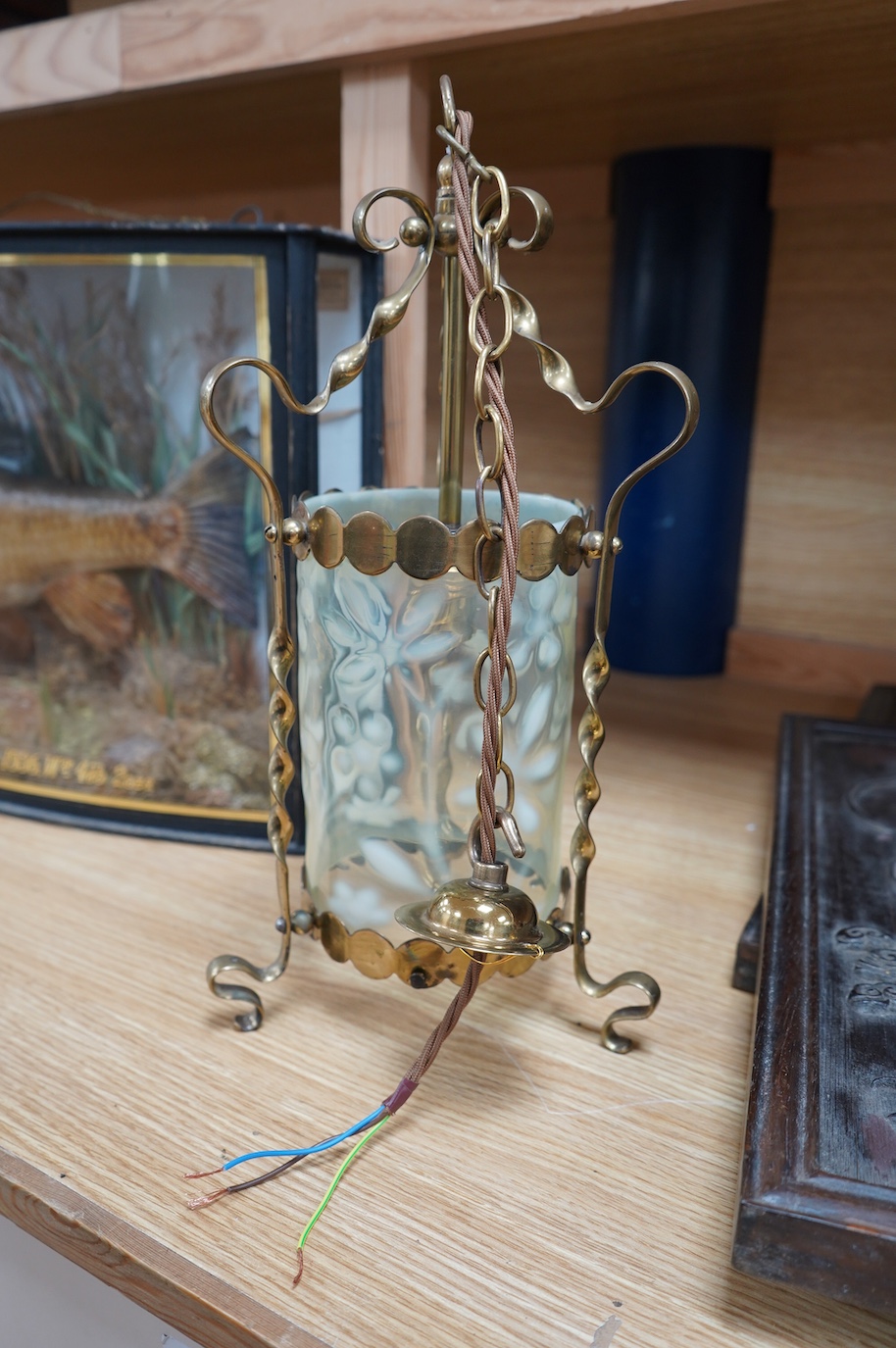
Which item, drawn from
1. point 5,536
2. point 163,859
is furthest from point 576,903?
point 5,536

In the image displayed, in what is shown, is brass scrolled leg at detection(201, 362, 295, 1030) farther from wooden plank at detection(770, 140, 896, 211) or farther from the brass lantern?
wooden plank at detection(770, 140, 896, 211)

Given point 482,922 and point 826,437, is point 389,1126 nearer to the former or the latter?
point 482,922

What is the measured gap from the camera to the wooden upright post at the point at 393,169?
0.60 metres

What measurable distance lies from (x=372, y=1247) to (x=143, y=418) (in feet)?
1.39

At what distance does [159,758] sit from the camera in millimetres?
629

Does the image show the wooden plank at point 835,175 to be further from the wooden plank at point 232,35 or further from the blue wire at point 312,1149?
the blue wire at point 312,1149

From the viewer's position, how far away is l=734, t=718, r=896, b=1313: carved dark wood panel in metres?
0.31

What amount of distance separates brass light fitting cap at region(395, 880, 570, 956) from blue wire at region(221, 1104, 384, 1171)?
8 cm

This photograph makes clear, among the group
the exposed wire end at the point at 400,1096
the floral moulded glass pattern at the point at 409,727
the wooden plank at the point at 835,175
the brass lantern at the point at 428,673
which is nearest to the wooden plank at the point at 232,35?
the brass lantern at the point at 428,673

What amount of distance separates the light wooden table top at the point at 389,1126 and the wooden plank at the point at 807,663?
1.30 ft

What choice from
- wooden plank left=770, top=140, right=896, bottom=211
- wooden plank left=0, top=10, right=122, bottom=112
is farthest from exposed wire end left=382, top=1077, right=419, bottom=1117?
wooden plank left=770, top=140, right=896, bottom=211

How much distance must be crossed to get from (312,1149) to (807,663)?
2.40 feet

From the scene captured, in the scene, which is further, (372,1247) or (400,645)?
(400,645)

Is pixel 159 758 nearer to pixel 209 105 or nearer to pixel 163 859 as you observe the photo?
pixel 163 859
